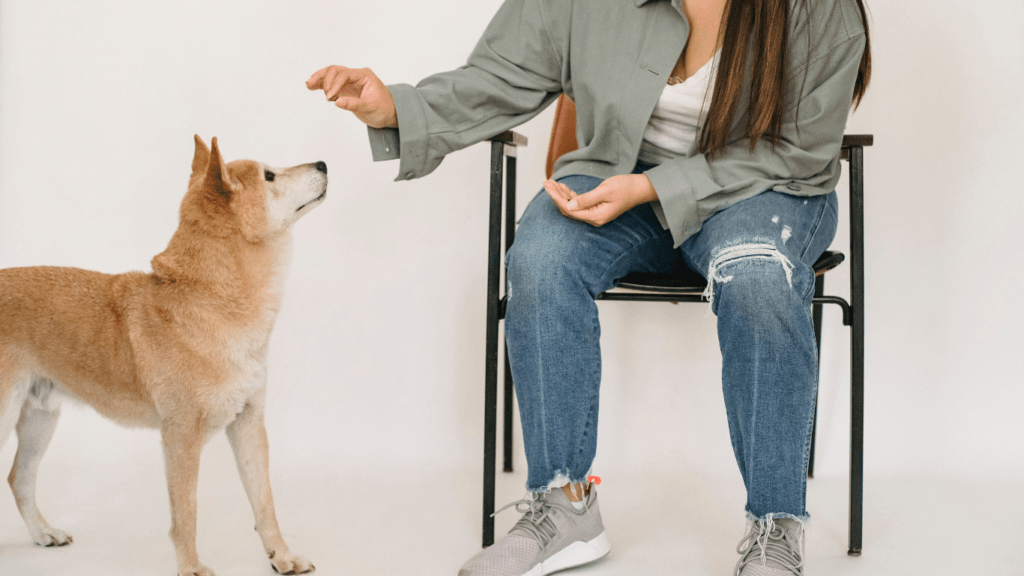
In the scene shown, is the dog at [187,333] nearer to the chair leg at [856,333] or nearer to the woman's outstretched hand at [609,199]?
the woman's outstretched hand at [609,199]

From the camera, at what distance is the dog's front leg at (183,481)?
1.16 meters

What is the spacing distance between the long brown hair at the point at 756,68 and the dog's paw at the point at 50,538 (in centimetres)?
126

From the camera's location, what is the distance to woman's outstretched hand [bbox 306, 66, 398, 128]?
3.99 ft

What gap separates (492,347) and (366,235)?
2.18ft

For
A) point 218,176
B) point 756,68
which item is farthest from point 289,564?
point 756,68

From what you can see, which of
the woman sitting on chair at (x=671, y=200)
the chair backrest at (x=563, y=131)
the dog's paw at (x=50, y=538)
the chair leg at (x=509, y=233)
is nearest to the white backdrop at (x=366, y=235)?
the chair leg at (x=509, y=233)

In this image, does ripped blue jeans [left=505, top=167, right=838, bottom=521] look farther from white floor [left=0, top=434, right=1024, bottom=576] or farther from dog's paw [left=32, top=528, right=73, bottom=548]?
dog's paw [left=32, top=528, right=73, bottom=548]

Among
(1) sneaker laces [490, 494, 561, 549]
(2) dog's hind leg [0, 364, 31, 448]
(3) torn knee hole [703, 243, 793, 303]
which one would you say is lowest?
(1) sneaker laces [490, 494, 561, 549]

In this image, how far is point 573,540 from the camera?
3.99 ft

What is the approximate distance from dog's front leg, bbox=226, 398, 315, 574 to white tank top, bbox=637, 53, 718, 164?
77cm

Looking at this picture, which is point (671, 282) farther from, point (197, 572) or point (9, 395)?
point (9, 395)

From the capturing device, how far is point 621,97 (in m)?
1.29

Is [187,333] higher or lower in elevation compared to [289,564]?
higher

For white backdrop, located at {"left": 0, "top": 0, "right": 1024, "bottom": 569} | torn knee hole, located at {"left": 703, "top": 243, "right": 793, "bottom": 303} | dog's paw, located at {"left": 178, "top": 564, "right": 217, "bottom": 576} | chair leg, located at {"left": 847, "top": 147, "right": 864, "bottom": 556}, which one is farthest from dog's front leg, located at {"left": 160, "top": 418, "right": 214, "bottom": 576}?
chair leg, located at {"left": 847, "top": 147, "right": 864, "bottom": 556}
